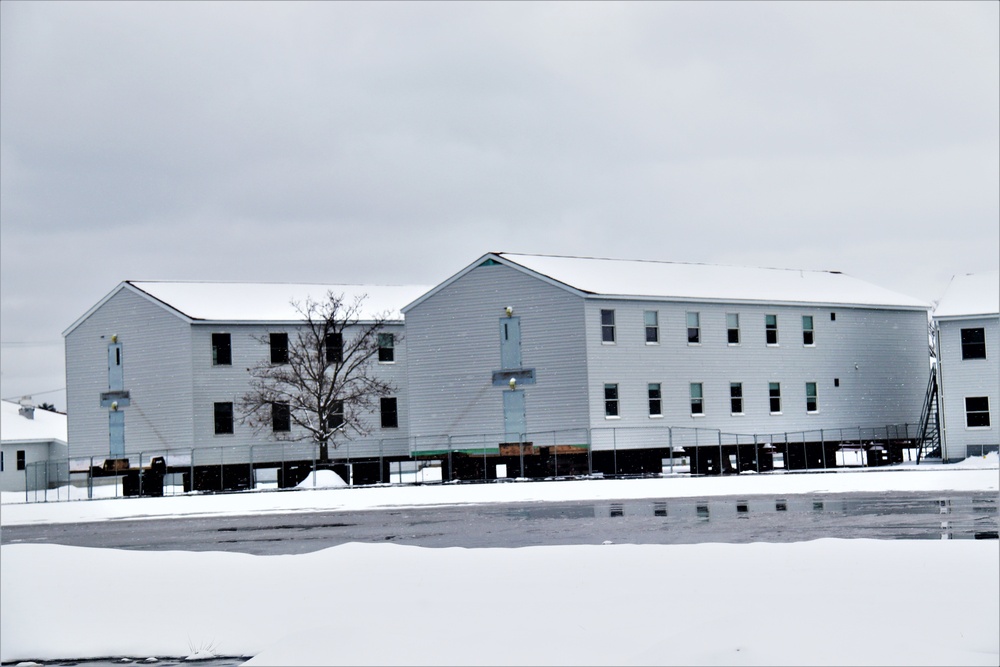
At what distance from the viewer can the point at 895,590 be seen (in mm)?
13266

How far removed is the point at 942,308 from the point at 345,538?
3176 cm

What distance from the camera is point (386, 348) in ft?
189

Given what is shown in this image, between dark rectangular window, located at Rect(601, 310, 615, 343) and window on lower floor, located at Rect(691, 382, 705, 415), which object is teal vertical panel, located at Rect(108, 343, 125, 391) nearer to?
dark rectangular window, located at Rect(601, 310, 615, 343)

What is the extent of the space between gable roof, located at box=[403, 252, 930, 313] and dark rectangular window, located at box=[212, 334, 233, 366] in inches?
349

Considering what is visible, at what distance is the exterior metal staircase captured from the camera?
5051cm

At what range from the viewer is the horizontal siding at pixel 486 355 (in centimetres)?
4669

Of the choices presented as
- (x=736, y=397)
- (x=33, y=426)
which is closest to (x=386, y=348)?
(x=736, y=397)

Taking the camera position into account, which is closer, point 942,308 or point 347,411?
point 942,308

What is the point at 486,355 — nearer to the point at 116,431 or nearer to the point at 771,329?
the point at 771,329

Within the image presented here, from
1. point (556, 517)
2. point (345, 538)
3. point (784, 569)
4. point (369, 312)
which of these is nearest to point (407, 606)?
point (784, 569)

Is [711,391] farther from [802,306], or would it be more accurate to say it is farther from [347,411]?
[347,411]

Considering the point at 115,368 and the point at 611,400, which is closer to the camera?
the point at 611,400

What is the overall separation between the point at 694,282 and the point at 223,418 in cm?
2030

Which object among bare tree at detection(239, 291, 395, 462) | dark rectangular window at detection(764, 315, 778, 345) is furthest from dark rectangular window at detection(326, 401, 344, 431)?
dark rectangular window at detection(764, 315, 778, 345)
